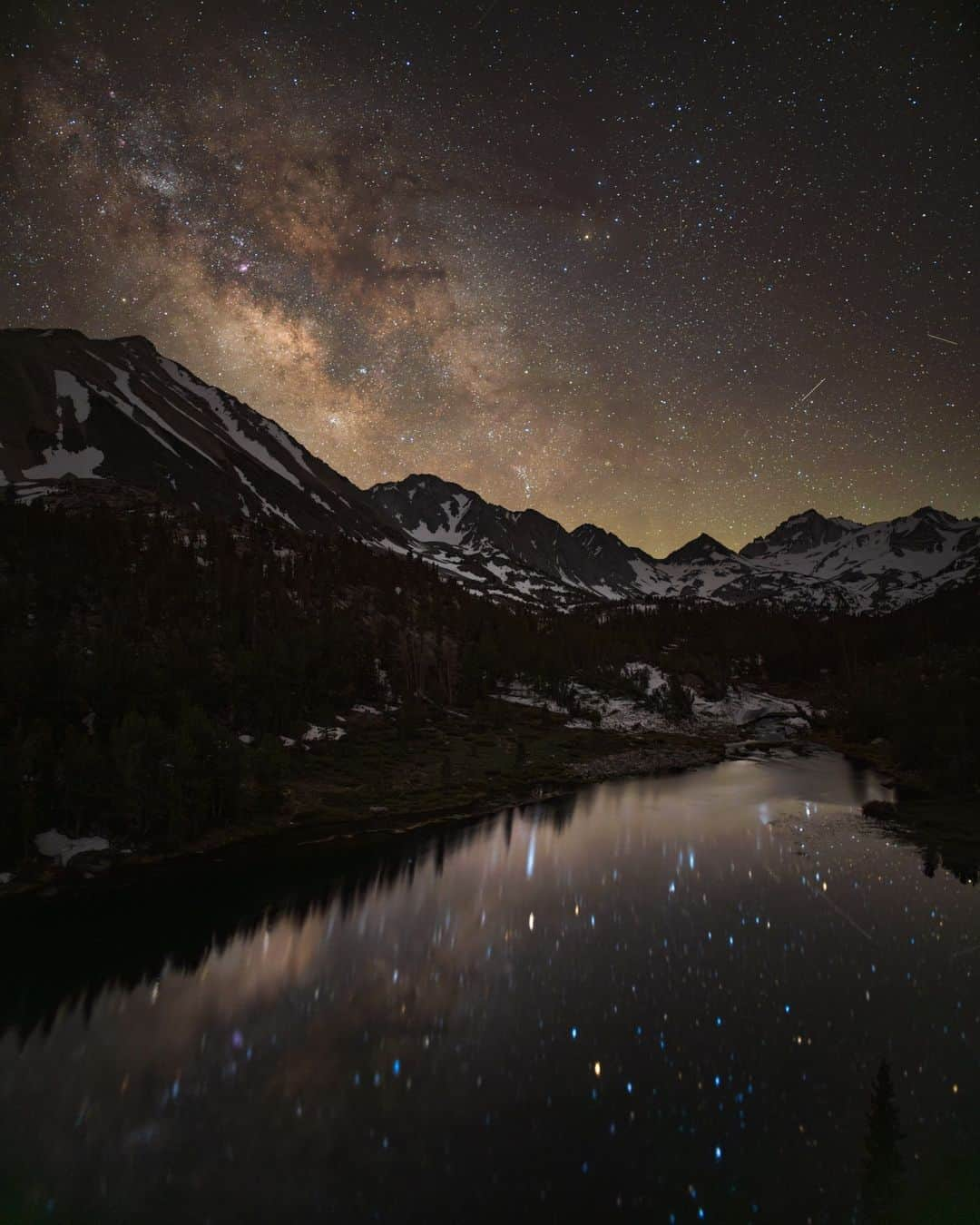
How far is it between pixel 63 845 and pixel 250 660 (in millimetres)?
29609

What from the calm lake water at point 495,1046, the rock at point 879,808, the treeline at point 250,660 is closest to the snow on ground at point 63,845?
the treeline at point 250,660

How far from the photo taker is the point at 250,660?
61.5 metres

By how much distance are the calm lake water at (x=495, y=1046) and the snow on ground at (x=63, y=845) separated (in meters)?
6.55

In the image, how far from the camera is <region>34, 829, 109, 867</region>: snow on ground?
3219cm

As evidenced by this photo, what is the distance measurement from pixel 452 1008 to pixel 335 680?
56.5 metres

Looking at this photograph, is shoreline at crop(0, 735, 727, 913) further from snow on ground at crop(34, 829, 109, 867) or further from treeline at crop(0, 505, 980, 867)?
treeline at crop(0, 505, 980, 867)

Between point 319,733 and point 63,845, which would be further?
point 319,733

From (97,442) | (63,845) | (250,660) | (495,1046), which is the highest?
(97,442)

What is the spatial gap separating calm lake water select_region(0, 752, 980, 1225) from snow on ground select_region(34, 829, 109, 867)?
655cm

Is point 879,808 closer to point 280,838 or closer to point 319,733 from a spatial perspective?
point 280,838

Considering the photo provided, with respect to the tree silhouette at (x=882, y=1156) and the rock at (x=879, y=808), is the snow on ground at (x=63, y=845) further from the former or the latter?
the rock at (x=879, y=808)

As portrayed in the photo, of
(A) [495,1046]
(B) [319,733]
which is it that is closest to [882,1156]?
(A) [495,1046]

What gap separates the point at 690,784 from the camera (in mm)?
57625

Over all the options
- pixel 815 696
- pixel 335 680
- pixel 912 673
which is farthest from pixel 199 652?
pixel 815 696
